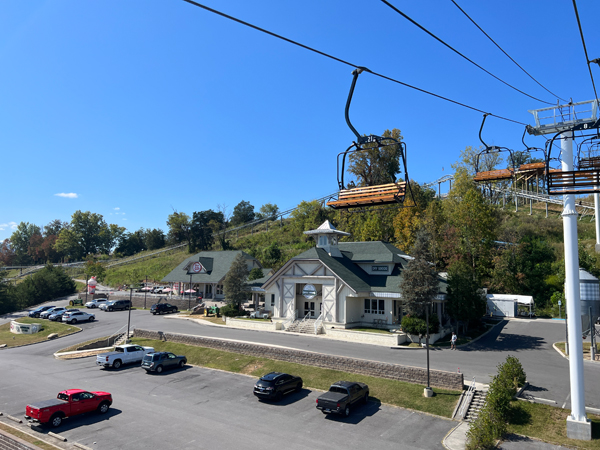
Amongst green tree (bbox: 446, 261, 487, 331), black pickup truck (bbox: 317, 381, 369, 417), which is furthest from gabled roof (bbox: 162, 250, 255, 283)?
black pickup truck (bbox: 317, 381, 369, 417)

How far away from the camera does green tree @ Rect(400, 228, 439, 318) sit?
34.7 metres

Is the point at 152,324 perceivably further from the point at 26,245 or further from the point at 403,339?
the point at 26,245

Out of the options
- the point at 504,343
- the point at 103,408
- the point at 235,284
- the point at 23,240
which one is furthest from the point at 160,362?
the point at 23,240

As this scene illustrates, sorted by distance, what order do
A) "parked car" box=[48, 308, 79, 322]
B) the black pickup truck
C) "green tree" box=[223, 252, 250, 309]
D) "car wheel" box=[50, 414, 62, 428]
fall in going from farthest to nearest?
"parked car" box=[48, 308, 79, 322] → "green tree" box=[223, 252, 250, 309] → the black pickup truck → "car wheel" box=[50, 414, 62, 428]

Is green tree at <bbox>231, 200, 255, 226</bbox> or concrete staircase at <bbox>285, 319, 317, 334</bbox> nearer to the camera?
concrete staircase at <bbox>285, 319, 317, 334</bbox>

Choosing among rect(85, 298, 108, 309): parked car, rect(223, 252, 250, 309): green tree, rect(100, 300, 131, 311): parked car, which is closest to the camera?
rect(223, 252, 250, 309): green tree

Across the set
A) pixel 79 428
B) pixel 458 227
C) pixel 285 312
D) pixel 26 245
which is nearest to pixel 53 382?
pixel 79 428

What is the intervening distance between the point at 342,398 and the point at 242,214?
12455 centimetres

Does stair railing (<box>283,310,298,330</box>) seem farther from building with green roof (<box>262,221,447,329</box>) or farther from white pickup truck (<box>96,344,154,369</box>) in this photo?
white pickup truck (<box>96,344,154,369</box>)

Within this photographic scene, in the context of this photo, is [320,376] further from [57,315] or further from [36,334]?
[57,315]

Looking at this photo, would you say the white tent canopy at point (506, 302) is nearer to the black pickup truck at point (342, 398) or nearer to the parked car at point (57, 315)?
the black pickup truck at point (342, 398)

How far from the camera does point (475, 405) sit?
20969 millimetres

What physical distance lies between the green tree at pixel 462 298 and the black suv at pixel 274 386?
2017cm

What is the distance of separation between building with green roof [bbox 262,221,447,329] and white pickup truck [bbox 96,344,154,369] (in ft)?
53.8
